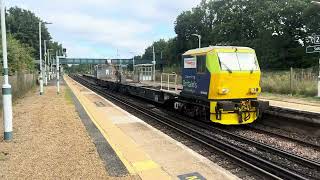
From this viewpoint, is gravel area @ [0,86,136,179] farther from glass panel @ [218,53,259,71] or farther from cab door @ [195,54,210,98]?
glass panel @ [218,53,259,71]

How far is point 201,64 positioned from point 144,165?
23.5 ft

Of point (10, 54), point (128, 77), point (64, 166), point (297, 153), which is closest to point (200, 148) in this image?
point (297, 153)

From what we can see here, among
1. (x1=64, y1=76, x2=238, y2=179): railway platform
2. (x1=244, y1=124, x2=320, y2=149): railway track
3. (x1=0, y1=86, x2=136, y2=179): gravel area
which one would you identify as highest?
(x1=0, y1=86, x2=136, y2=179): gravel area

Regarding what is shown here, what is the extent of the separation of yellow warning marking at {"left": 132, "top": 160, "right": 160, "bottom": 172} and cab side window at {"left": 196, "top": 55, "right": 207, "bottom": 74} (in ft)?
21.4

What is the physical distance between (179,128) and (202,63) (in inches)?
97.0

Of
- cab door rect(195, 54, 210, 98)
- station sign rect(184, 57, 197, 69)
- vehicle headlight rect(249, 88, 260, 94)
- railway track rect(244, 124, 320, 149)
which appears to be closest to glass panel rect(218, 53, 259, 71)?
cab door rect(195, 54, 210, 98)

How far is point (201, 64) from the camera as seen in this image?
14.8 meters

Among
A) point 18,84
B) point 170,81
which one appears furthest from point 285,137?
point 18,84

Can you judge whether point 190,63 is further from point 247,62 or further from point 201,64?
point 247,62

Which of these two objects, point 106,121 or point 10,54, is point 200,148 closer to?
point 106,121

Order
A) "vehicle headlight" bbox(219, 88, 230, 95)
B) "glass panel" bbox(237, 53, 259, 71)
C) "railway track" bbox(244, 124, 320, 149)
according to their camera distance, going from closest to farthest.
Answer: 1. "railway track" bbox(244, 124, 320, 149)
2. "vehicle headlight" bbox(219, 88, 230, 95)
3. "glass panel" bbox(237, 53, 259, 71)

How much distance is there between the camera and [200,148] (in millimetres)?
11219

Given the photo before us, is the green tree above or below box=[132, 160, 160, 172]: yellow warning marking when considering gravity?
above

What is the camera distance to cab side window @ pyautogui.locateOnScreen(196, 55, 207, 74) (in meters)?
14.5
